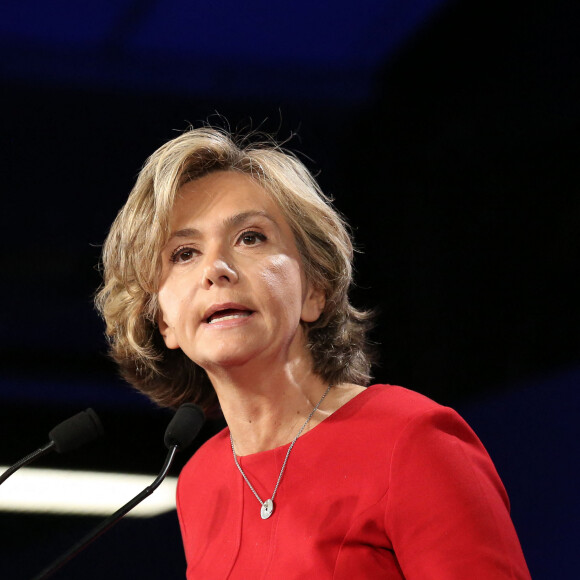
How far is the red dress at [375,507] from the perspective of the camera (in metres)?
1.27

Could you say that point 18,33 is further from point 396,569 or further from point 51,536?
point 396,569

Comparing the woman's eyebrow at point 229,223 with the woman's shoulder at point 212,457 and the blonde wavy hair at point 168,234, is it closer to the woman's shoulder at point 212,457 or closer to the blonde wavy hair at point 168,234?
the blonde wavy hair at point 168,234

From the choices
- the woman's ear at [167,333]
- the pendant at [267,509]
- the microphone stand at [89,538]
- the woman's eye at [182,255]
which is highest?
the woman's eye at [182,255]

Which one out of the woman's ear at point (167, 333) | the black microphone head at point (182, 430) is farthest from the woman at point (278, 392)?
the black microphone head at point (182, 430)

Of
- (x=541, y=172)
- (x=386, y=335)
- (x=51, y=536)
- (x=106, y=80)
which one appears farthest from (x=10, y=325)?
(x=541, y=172)

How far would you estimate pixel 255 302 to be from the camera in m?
1.58

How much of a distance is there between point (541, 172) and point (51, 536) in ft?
6.07

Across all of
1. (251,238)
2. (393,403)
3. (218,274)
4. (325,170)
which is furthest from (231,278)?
(325,170)

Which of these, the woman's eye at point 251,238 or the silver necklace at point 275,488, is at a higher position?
the woman's eye at point 251,238

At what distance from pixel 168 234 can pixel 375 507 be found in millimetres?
680

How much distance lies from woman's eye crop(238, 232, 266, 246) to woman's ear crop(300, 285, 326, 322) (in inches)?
7.1

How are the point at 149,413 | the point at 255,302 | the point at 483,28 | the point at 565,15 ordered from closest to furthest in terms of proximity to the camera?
1. the point at 255,302
2. the point at 565,15
3. the point at 483,28
4. the point at 149,413

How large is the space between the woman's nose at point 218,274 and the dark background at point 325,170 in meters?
1.03

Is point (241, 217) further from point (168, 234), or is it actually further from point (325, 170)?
point (325, 170)
